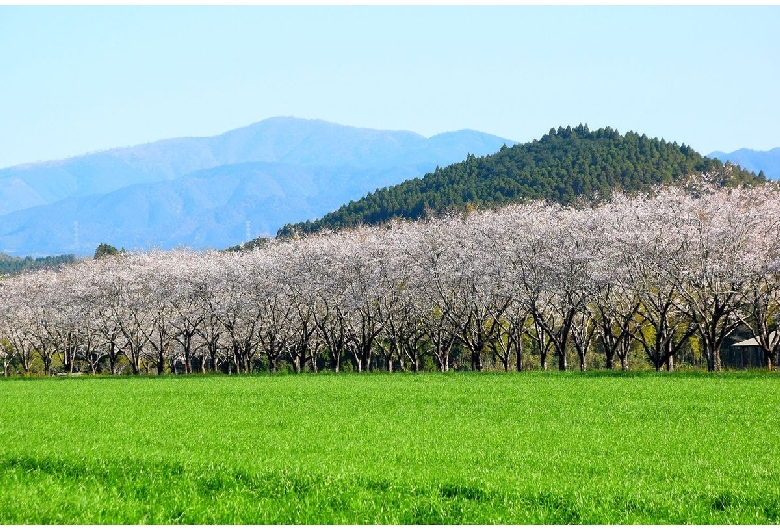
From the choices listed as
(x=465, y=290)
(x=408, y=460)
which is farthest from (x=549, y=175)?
(x=408, y=460)

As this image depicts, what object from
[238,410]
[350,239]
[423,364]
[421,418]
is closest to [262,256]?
[350,239]

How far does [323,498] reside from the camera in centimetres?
1580

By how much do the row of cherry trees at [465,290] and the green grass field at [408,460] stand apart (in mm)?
18112

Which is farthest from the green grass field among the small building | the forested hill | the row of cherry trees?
the forested hill

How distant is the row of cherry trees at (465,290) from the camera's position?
51906mm

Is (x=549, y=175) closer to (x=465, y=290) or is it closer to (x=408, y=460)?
(x=465, y=290)

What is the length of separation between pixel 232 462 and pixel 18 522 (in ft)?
17.4

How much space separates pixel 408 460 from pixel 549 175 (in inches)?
5031

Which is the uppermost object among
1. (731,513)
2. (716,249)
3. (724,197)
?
(724,197)

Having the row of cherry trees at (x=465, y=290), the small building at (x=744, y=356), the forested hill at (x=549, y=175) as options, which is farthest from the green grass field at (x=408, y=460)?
the forested hill at (x=549, y=175)

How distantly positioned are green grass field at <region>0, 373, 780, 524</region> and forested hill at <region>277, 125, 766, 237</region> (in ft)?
296

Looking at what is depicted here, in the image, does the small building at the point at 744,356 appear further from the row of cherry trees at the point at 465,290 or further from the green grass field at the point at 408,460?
the green grass field at the point at 408,460

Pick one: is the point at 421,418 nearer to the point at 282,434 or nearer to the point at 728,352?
the point at 282,434

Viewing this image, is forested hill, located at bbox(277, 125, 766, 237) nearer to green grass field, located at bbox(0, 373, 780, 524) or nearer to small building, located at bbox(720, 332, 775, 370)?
small building, located at bbox(720, 332, 775, 370)
